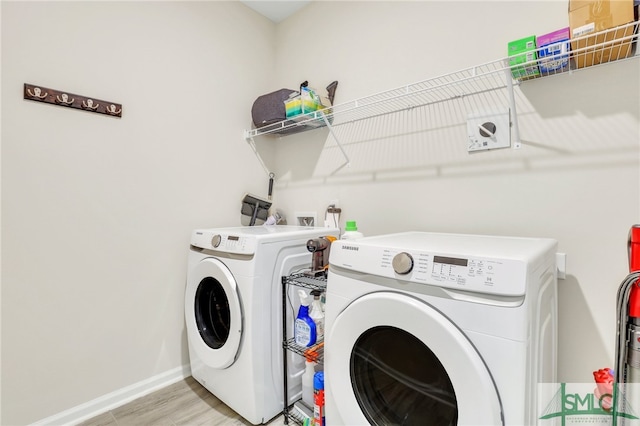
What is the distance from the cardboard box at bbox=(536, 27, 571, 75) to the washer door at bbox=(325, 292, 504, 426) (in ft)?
3.16

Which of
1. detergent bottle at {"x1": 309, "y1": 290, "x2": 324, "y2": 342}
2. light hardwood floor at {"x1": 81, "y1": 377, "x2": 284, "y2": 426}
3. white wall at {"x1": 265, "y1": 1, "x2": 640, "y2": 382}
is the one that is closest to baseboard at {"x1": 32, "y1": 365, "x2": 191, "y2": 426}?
light hardwood floor at {"x1": 81, "y1": 377, "x2": 284, "y2": 426}

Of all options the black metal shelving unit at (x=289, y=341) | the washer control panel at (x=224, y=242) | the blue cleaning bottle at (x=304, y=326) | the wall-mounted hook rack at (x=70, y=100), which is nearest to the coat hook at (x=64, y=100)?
the wall-mounted hook rack at (x=70, y=100)

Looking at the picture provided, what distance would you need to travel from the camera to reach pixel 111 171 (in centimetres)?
160

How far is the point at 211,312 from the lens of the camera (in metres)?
1.69

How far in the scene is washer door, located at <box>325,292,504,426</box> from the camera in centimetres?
75

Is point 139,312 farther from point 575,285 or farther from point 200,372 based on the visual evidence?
point 575,285

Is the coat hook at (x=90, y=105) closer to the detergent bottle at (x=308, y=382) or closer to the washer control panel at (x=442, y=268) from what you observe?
the washer control panel at (x=442, y=268)

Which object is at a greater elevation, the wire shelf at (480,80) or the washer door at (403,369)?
the wire shelf at (480,80)

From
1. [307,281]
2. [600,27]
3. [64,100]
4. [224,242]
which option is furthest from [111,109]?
[600,27]

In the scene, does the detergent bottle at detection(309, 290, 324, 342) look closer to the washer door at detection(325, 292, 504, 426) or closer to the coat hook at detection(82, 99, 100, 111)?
the washer door at detection(325, 292, 504, 426)

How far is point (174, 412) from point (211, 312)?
52 cm

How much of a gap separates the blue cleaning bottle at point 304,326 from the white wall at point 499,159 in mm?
615

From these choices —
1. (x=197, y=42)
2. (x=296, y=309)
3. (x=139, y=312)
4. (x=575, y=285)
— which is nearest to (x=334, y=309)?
(x=296, y=309)

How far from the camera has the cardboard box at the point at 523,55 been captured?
1.10 metres
